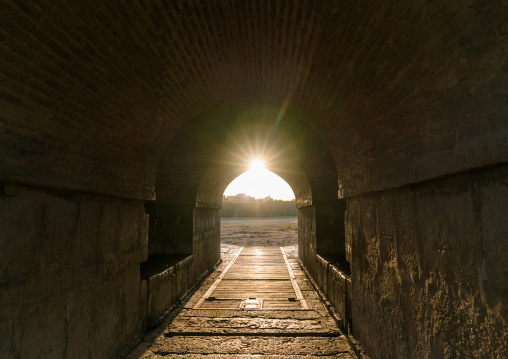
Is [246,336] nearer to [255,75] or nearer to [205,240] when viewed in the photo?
[255,75]

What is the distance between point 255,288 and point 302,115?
466 centimetres

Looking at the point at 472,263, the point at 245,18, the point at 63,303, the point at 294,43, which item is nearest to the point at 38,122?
the point at 63,303

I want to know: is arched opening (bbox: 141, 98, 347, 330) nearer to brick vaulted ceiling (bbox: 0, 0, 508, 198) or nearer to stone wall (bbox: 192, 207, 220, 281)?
stone wall (bbox: 192, 207, 220, 281)

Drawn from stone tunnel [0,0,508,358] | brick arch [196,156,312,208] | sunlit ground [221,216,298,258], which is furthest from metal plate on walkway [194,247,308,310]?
sunlit ground [221,216,298,258]

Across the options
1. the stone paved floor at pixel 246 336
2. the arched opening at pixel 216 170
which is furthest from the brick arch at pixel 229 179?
the stone paved floor at pixel 246 336

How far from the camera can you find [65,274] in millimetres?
2896

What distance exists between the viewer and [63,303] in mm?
2861

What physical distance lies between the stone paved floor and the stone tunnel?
1.15ft

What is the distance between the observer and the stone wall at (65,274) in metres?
2.28

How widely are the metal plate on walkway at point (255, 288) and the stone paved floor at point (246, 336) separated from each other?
1.54 feet

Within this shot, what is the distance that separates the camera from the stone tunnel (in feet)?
6.11

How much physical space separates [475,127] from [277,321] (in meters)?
4.38

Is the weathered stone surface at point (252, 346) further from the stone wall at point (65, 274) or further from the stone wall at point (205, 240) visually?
the stone wall at point (205, 240)

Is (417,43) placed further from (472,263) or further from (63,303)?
(63,303)
